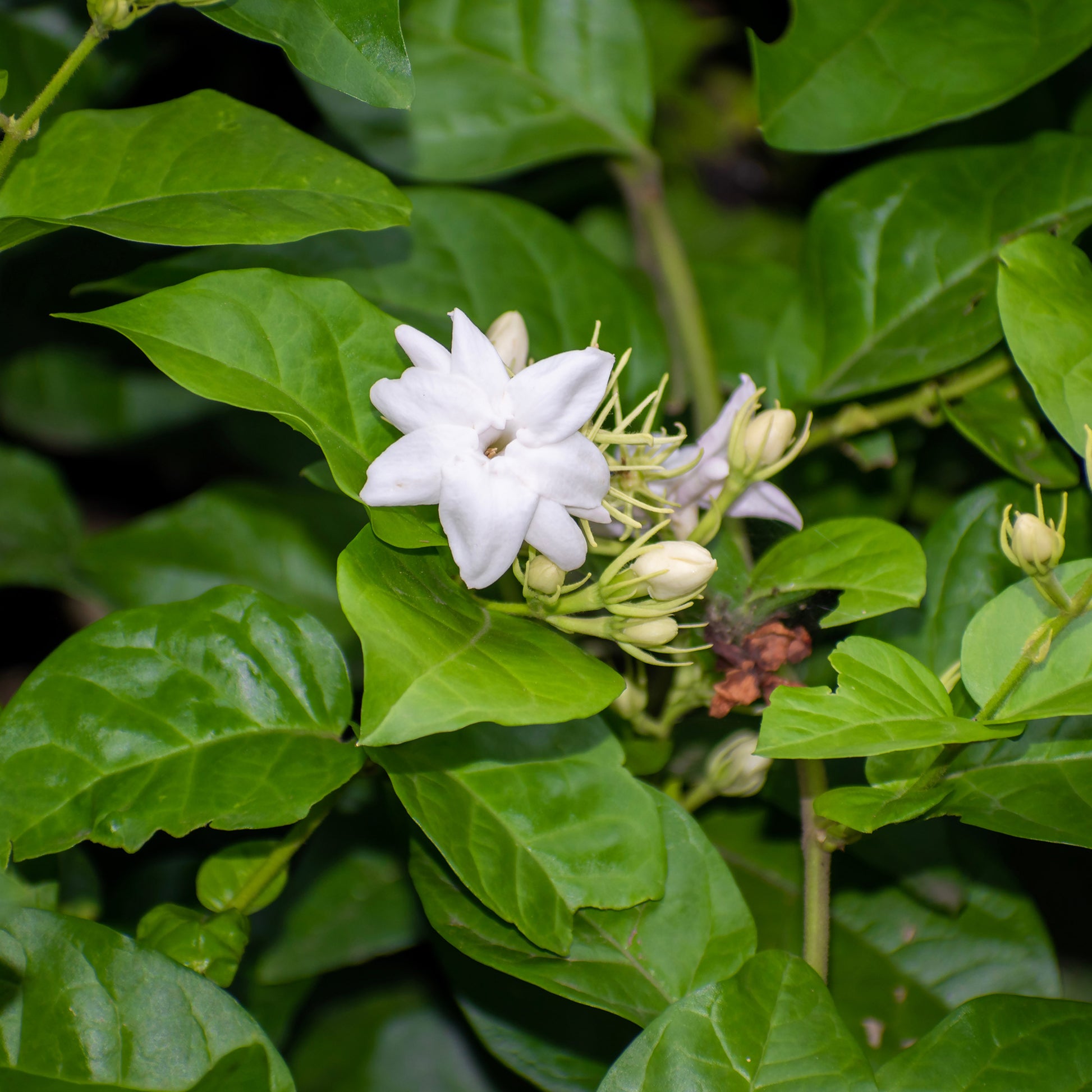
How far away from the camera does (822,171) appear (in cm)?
169

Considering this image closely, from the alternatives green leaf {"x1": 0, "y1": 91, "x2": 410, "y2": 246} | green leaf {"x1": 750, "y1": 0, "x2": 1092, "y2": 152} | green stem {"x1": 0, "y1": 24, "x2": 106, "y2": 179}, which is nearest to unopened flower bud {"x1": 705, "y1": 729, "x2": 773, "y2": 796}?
green leaf {"x1": 0, "y1": 91, "x2": 410, "y2": 246}

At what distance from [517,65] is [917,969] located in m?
1.15

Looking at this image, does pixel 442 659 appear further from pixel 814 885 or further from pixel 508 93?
pixel 508 93

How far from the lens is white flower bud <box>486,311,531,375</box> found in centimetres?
86

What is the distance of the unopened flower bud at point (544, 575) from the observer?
2.45 feet

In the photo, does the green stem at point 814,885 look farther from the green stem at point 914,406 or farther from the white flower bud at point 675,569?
the green stem at point 914,406

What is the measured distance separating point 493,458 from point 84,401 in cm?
90

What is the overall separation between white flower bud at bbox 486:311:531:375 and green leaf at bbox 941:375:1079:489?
486mm

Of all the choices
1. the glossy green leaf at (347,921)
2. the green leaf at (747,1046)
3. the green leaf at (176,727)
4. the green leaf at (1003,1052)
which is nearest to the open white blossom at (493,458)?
the green leaf at (176,727)

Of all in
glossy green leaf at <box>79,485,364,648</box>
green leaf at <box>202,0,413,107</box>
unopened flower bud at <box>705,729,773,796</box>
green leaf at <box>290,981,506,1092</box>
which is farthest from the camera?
glossy green leaf at <box>79,485,364,648</box>

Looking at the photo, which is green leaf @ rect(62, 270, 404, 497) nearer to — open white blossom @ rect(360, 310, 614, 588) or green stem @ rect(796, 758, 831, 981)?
open white blossom @ rect(360, 310, 614, 588)

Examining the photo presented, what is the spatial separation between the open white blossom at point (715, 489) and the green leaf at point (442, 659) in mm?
190

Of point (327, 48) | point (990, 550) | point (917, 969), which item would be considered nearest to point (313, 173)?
point (327, 48)

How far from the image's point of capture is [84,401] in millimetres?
1388
